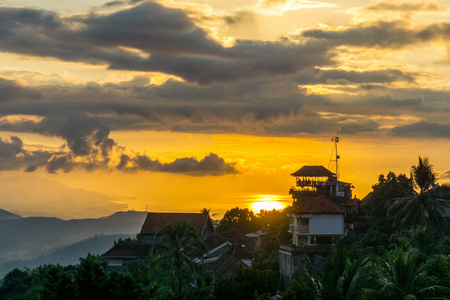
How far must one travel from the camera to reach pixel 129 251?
363 ft

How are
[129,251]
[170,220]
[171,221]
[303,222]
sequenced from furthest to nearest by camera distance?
[170,220], [171,221], [129,251], [303,222]

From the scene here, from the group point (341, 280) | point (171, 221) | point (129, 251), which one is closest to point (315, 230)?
point (129, 251)

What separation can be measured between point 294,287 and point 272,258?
38737 mm

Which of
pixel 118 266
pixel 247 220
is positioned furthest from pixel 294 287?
pixel 247 220

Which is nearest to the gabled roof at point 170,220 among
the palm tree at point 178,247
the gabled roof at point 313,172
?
the gabled roof at point 313,172

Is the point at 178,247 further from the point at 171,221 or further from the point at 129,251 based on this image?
the point at 171,221

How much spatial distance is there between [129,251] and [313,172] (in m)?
33.7

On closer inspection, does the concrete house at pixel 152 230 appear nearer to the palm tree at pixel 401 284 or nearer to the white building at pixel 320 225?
the white building at pixel 320 225

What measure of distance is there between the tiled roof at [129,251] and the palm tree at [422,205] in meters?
48.2

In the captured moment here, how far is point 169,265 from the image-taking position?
75.5 meters

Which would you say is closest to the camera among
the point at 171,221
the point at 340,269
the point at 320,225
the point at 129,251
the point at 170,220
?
the point at 340,269

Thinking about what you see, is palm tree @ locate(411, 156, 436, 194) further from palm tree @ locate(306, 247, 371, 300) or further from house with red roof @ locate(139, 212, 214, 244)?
house with red roof @ locate(139, 212, 214, 244)

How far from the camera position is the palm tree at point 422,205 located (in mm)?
72250

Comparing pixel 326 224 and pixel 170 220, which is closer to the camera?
pixel 326 224
